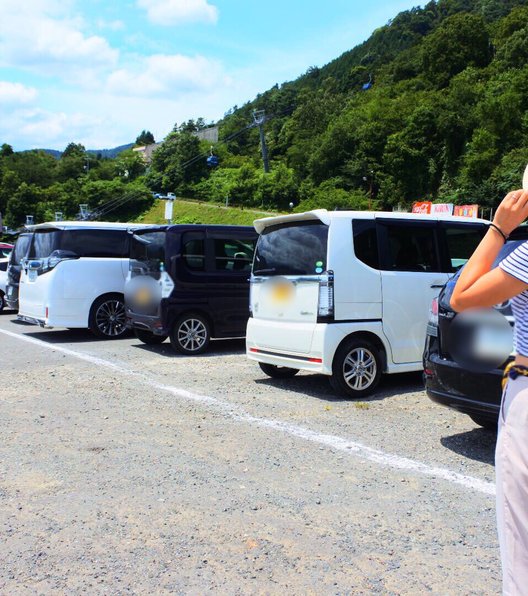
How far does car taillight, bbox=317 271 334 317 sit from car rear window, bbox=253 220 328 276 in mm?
102

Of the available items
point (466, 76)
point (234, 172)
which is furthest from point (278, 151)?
point (466, 76)

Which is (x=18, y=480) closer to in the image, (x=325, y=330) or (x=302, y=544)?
(x=302, y=544)

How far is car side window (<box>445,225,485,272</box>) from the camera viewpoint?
755cm

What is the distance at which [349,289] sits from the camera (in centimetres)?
679

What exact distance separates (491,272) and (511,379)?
372 mm

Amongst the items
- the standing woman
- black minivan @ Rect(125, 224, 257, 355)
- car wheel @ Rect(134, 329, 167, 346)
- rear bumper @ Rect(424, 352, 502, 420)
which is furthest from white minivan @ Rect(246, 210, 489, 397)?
the standing woman

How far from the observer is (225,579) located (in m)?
3.15

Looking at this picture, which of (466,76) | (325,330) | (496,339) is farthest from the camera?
(466,76)

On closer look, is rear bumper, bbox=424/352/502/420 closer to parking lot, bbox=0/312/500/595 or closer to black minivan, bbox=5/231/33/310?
parking lot, bbox=0/312/500/595

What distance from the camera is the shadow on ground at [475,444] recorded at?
504 cm

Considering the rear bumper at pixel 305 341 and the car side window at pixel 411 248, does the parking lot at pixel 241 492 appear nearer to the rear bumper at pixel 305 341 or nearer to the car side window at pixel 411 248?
the rear bumper at pixel 305 341

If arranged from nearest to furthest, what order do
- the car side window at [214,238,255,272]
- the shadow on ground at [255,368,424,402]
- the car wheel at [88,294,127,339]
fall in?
the shadow on ground at [255,368,424,402], the car side window at [214,238,255,272], the car wheel at [88,294,127,339]

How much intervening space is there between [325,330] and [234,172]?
102m

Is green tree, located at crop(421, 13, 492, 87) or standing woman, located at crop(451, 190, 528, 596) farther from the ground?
green tree, located at crop(421, 13, 492, 87)
